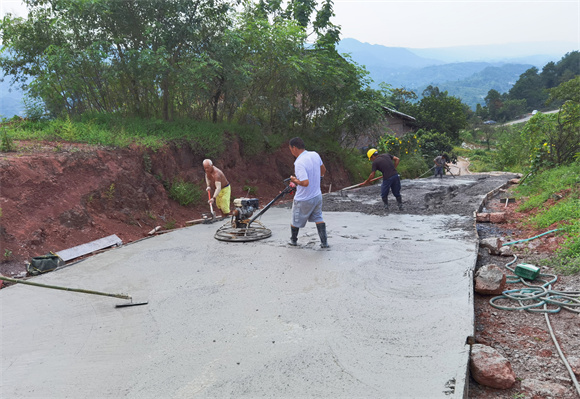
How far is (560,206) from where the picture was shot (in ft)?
23.2

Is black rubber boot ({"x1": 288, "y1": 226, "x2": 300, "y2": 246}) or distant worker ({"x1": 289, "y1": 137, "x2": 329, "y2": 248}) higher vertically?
distant worker ({"x1": 289, "y1": 137, "x2": 329, "y2": 248})

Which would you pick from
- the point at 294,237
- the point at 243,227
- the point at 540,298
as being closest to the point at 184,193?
the point at 243,227

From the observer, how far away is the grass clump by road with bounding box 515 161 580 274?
5.15 m

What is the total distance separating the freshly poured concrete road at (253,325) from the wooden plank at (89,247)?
0.49m

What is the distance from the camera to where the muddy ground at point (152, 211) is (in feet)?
10.8

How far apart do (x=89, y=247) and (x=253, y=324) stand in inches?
158

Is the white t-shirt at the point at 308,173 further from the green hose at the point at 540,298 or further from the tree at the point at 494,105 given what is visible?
the tree at the point at 494,105

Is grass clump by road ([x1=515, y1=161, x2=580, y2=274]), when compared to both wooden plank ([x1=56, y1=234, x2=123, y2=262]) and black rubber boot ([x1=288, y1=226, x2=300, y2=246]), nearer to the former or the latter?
black rubber boot ([x1=288, y1=226, x2=300, y2=246])

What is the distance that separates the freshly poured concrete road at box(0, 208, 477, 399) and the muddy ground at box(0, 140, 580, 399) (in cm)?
48

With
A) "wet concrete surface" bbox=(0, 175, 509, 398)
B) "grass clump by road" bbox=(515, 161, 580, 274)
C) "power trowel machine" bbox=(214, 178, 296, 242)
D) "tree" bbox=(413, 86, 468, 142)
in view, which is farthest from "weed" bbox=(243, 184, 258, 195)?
"tree" bbox=(413, 86, 468, 142)

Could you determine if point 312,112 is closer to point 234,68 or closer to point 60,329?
point 234,68

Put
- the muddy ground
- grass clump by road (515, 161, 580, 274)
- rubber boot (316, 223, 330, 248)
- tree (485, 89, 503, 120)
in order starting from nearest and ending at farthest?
1. the muddy ground
2. grass clump by road (515, 161, 580, 274)
3. rubber boot (316, 223, 330, 248)
4. tree (485, 89, 503, 120)

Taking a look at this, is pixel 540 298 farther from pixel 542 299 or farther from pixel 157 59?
pixel 157 59

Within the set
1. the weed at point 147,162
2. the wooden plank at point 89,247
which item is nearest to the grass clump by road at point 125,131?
the weed at point 147,162
